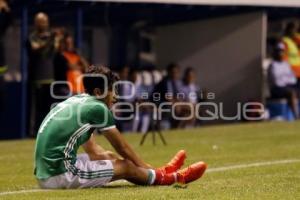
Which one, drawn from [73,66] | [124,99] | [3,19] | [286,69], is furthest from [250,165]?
[286,69]

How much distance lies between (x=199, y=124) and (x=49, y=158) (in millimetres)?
13371

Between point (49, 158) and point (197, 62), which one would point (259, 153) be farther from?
point (197, 62)

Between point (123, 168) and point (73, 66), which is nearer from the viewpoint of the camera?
point (123, 168)

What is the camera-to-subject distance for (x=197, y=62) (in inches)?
992

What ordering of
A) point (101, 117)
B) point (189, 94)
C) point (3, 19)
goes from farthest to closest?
point (189, 94)
point (3, 19)
point (101, 117)

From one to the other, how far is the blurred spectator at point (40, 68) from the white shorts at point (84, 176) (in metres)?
8.27

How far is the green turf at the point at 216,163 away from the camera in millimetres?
9846

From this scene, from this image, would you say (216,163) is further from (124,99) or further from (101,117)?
(124,99)

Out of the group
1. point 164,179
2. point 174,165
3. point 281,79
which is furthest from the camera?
point 281,79

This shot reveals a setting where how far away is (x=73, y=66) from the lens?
19859 millimetres

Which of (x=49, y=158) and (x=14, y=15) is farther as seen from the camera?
(x=14, y=15)

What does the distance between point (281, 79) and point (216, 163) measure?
34.6 ft

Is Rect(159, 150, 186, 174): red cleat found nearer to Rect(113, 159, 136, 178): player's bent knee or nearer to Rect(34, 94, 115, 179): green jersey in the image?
Rect(113, 159, 136, 178): player's bent knee

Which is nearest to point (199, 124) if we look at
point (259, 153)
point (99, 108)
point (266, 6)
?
point (266, 6)
